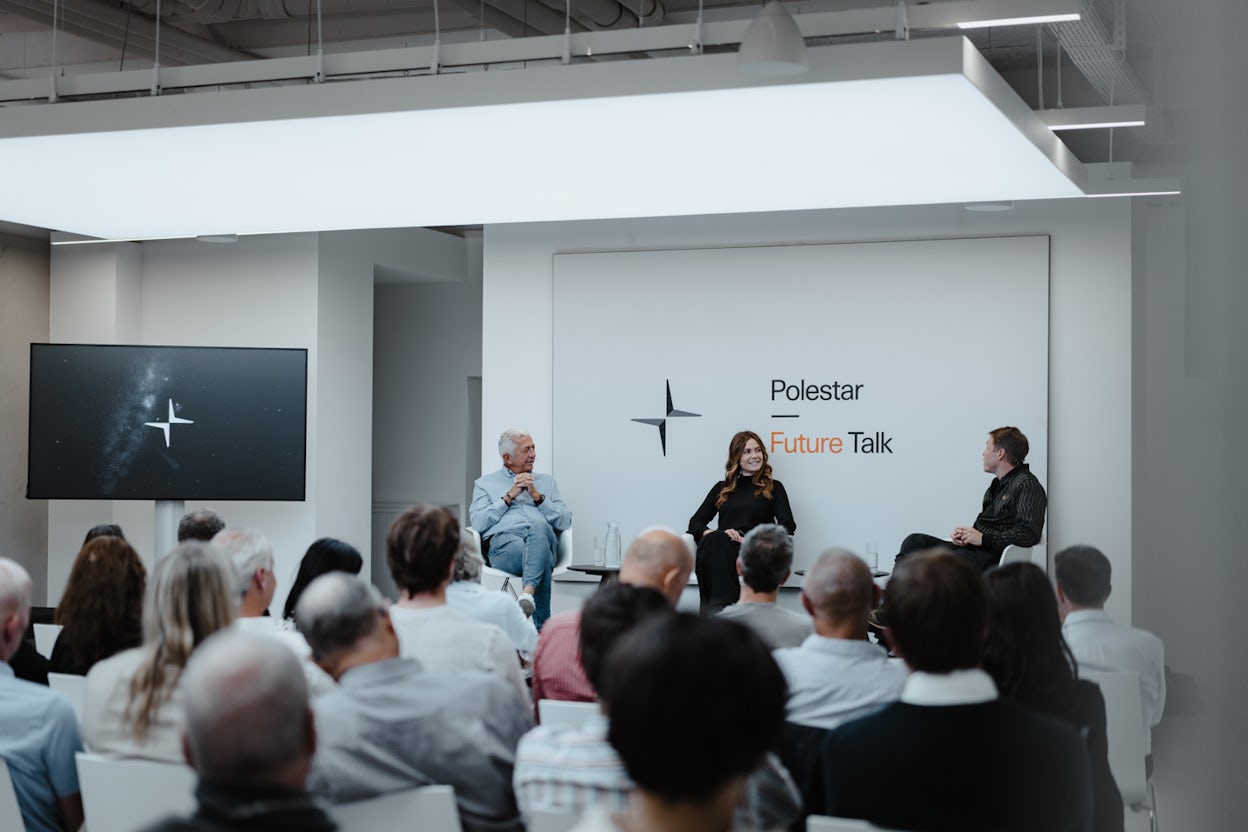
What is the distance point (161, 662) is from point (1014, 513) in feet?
18.9

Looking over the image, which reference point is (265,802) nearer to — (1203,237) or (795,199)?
(1203,237)

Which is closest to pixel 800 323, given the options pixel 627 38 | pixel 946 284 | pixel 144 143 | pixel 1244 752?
pixel 946 284

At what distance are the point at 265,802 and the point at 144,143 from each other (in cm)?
493

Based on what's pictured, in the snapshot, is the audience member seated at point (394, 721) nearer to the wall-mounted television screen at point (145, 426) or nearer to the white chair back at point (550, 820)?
the white chair back at point (550, 820)

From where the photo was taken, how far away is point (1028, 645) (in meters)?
3.26

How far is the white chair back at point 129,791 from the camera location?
9.06 ft

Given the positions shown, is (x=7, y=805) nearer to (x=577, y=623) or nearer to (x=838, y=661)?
(x=577, y=623)

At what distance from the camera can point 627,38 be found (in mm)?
5359

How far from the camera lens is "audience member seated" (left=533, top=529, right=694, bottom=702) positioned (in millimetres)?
3797

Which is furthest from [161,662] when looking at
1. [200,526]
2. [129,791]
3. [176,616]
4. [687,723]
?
[200,526]

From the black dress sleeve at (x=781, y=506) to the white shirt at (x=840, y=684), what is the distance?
509 cm

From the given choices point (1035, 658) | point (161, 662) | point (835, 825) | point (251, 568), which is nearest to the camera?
point (835, 825)

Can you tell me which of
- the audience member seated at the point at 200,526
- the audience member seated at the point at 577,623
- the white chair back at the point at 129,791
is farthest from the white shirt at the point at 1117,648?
the audience member seated at the point at 200,526

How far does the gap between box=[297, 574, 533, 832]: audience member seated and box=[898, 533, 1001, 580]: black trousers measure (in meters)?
5.10
